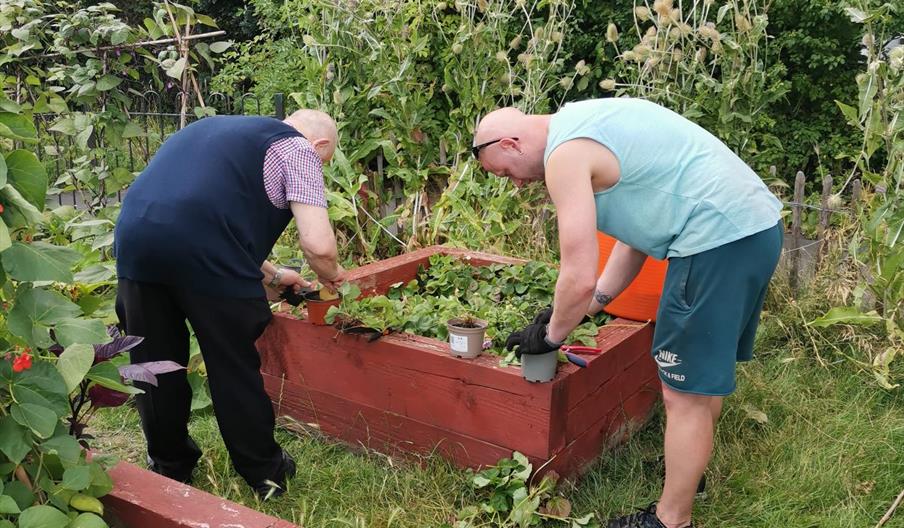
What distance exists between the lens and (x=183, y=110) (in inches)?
162

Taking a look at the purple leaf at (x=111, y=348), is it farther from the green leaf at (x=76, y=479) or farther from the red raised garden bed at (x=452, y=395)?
the red raised garden bed at (x=452, y=395)

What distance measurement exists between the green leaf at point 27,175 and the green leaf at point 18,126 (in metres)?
0.04

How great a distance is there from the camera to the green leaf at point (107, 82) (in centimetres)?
399

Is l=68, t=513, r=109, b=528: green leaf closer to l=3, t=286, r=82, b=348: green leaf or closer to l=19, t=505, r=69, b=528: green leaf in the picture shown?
l=19, t=505, r=69, b=528: green leaf

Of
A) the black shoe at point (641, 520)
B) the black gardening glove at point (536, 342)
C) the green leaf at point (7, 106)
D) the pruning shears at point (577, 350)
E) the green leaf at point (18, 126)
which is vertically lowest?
the black shoe at point (641, 520)

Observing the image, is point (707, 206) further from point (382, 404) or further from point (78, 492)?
point (78, 492)

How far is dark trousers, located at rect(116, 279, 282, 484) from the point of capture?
249 cm

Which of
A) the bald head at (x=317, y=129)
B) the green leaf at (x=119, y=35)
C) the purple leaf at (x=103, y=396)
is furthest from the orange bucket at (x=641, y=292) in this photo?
the green leaf at (x=119, y=35)

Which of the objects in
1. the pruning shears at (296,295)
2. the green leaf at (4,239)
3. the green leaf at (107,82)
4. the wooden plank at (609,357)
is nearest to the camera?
the green leaf at (4,239)

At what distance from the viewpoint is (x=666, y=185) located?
2.22 metres

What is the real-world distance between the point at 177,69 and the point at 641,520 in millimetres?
3078

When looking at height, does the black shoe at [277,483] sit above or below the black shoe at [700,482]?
above

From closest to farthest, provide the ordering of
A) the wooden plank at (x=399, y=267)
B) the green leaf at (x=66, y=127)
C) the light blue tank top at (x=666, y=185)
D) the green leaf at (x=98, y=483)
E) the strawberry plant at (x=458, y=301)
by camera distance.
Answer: the green leaf at (x=98, y=483) < the light blue tank top at (x=666, y=185) < the strawberry plant at (x=458, y=301) < the wooden plank at (x=399, y=267) < the green leaf at (x=66, y=127)

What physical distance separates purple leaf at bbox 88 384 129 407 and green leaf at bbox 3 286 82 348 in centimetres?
33
